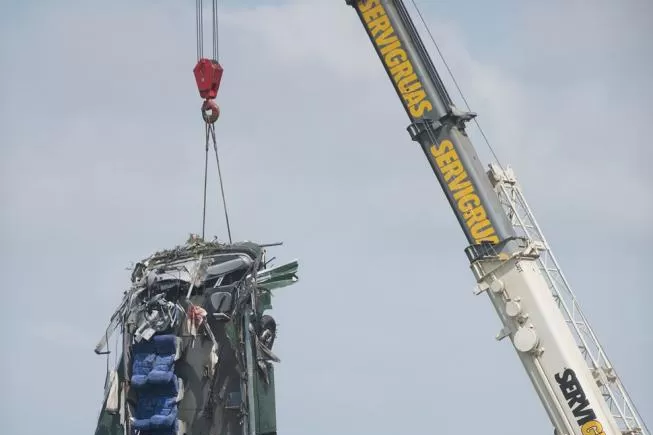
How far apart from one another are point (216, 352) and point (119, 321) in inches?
111

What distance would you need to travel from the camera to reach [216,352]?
30.5m

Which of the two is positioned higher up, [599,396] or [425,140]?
[425,140]

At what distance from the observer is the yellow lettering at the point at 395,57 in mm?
32281

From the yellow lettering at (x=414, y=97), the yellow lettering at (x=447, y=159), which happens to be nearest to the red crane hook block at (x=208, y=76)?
the yellow lettering at (x=414, y=97)

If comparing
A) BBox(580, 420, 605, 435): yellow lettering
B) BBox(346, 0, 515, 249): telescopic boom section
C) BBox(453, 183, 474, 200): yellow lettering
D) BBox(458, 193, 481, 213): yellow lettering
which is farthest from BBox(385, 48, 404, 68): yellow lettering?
BBox(580, 420, 605, 435): yellow lettering

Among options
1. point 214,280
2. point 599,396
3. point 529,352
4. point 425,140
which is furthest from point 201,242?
point 599,396

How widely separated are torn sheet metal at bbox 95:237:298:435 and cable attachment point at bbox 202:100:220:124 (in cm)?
398

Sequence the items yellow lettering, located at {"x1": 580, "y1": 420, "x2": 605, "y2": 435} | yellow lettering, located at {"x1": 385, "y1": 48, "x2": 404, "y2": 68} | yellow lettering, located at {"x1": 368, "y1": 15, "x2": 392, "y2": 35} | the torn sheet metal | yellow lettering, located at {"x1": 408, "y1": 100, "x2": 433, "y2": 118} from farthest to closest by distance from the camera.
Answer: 1. yellow lettering, located at {"x1": 368, "y1": 15, "x2": 392, "y2": 35}
2. yellow lettering, located at {"x1": 385, "y1": 48, "x2": 404, "y2": 68}
3. yellow lettering, located at {"x1": 408, "y1": 100, "x2": 433, "y2": 118}
4. the torn sheet metal
5. yellow lettering, located at {"x1": 580, "y1": 420, "x2": 605, "y2": 435}

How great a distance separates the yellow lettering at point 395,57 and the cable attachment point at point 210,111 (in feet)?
16.3

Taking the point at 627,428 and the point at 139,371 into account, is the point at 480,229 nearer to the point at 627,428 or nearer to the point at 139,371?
the point at 627,428

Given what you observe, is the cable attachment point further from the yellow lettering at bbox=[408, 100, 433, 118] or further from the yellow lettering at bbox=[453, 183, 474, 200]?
the yellow lettering at bbox=[453, 183, 474, 200]

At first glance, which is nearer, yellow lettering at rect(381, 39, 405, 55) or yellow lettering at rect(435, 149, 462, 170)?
yellow lettering at rect(435, 149, 462, 170)

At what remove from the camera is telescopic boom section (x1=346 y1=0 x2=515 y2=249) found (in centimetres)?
3097

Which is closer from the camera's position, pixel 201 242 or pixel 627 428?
pixel 627 428
